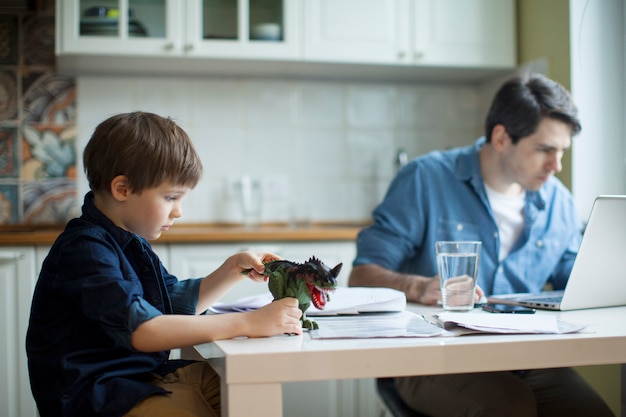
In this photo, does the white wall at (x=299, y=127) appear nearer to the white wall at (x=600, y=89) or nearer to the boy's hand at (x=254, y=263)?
the white wall at (x=600, y=89)

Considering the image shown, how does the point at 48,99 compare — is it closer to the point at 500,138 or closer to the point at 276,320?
the point at 500,138

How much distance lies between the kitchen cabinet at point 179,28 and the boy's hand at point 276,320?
1969 mm

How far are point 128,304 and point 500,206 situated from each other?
3.90ft

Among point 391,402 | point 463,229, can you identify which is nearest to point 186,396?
point 391,402

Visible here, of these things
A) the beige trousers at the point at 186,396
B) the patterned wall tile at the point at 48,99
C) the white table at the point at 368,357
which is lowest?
the beige trousers at the point at 186,396

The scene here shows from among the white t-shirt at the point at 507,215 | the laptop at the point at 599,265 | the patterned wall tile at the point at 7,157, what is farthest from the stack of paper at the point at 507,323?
the patterned wall tile at the point at 7,157

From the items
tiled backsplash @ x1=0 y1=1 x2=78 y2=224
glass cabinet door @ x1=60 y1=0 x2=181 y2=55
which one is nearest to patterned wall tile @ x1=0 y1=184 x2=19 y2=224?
tiled backsplash @ x1=0 y1=1 x2=78 y2=224

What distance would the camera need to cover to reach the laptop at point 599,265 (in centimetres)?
Result: 128

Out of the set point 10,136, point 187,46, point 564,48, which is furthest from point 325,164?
point 10,136

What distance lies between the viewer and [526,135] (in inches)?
72.9

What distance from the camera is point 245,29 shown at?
2848 millimetres

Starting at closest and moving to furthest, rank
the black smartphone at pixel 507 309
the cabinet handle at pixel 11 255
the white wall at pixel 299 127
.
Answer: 1. the black smartphone at pixel 507 309
2. the cabinet handle at pixel 11 255
3. the white wall at pixel 299 127

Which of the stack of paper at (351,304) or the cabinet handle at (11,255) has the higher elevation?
the cabinet handle at (11,255)

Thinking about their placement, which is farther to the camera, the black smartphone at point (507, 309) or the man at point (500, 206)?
the man at point (500, 206)
